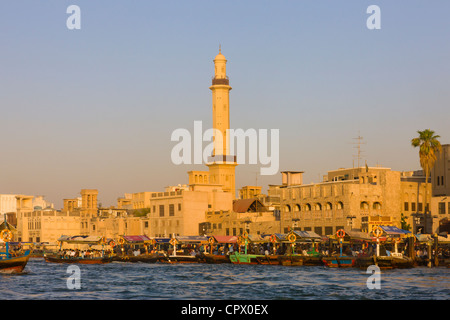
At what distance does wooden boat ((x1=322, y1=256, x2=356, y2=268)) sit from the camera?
79.4 m

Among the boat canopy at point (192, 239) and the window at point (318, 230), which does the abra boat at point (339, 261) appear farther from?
the boat canopy at point (192, 239)

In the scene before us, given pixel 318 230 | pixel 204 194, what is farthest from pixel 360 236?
pixel 204 194

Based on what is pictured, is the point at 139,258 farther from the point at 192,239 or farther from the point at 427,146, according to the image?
the point at 427,146

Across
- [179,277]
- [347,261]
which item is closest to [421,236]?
[347,261]

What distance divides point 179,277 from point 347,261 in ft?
68.8

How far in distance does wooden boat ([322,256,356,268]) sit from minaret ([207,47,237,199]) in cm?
7893

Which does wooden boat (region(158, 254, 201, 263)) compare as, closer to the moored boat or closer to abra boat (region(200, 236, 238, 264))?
abra boat (region(200, 236, 238, 264))

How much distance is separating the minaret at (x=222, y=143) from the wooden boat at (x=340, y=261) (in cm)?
7893

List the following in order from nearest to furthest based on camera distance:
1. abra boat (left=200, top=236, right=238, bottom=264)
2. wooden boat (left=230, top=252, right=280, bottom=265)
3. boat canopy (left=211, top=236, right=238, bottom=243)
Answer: wooden boat (left=230, top=252, right=280, bottom=265) < abra boat (left=200, top=236, right=238, bottom=264) < boat canopy (left=211, top=236, right=238, bottom=243)

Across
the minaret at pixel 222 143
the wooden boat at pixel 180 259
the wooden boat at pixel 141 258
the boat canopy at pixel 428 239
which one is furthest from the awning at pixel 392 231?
the minaret at pixel 222 143

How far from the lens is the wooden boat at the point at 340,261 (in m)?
79.4

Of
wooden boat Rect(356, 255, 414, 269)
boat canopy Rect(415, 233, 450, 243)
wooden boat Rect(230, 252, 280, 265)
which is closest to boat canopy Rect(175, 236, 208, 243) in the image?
wooden boat Rect(230, 252, 280, 265)

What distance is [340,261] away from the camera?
3152 inches
